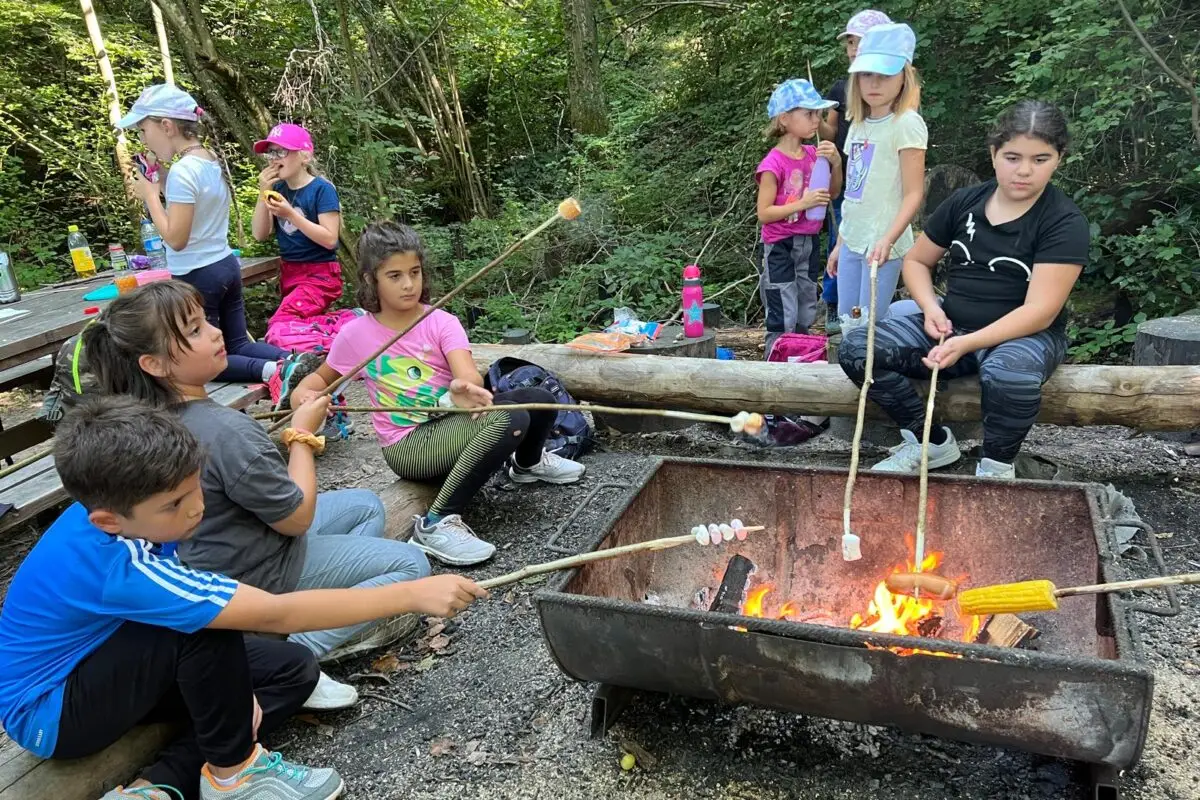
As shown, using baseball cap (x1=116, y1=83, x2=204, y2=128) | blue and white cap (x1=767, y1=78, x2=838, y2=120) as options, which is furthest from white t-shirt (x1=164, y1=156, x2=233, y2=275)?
blue and white cap (x1=767, y1=78, x2=838, y2=120)

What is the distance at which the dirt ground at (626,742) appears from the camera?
6.98ft

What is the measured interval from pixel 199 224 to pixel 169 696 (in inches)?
111

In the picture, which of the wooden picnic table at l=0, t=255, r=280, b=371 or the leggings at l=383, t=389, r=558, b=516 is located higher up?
the wooden picnic table at l=0, t=255, r=280, b=371

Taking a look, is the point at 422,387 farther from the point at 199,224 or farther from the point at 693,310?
the point at 693,310

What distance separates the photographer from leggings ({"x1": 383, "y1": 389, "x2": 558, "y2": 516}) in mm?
3453

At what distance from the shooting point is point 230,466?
2328 millimetres

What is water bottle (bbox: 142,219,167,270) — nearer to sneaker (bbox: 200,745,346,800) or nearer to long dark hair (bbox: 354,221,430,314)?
long dark hair (bbox: 354,221,430,314)

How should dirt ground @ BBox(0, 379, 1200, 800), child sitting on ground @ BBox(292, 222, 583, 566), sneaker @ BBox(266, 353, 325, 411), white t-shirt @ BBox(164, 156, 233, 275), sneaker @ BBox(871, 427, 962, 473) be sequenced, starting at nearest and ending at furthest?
dirt ground @ BBox(0, 379, 1200, 800)
child sitting on ground @ BBox(292, 222, 583, 566)
sneaker @ BBox(871, 427, 962, 473)
white t-shirt @ BBox(164, 156, 233, 275)
sneaker @ BBox(266, 353, 325, 411)

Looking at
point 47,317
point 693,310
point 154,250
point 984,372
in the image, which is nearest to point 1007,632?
point 984,372

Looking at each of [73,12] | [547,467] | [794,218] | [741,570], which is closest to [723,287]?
[794,218]

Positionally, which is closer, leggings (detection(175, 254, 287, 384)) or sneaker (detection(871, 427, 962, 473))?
sneaker (detection(871, 427, 962, 473))

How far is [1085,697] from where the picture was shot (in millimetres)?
1676

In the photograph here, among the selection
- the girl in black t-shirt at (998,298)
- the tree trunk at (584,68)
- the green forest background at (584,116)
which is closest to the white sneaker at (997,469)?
the girl in black t-shirt at (998,298)

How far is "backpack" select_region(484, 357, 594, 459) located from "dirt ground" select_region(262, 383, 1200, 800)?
1.18 metres
